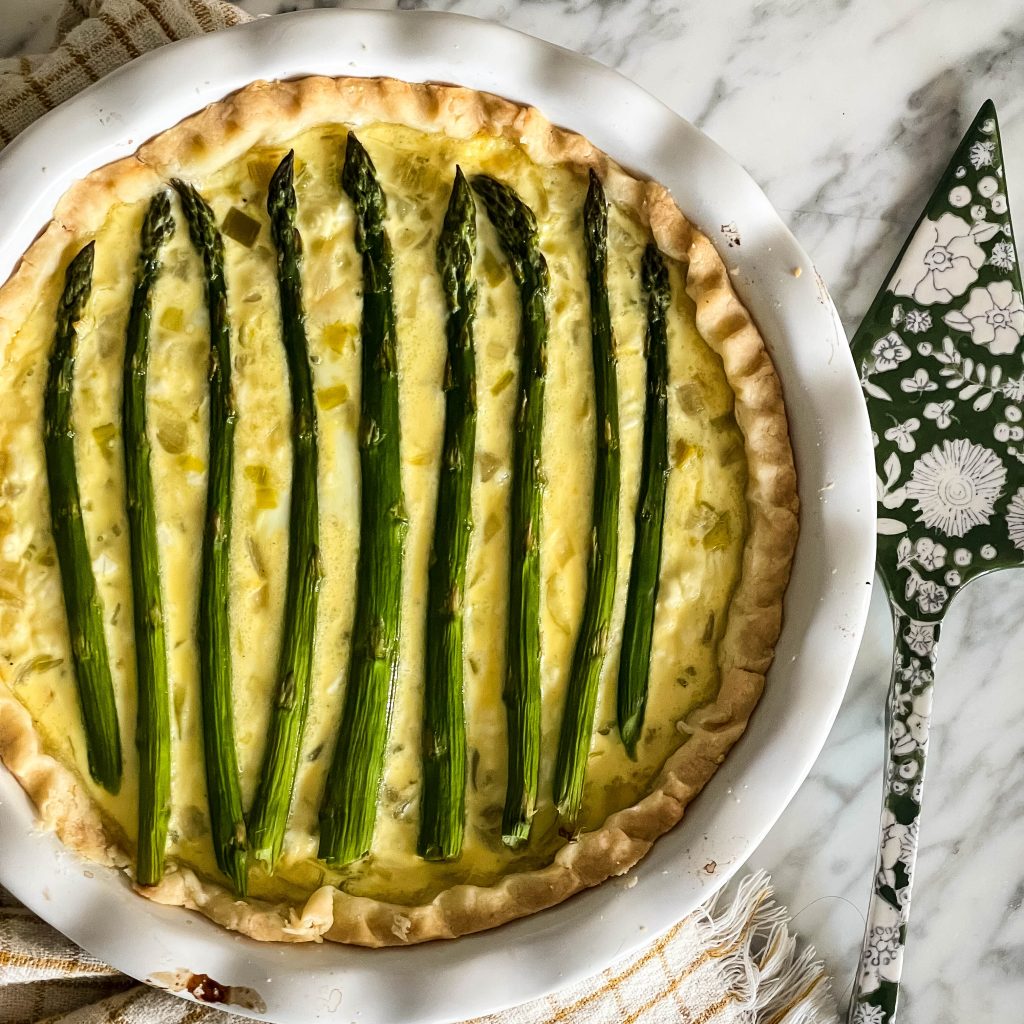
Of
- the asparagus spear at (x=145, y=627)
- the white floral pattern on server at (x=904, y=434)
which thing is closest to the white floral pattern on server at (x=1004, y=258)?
the white floral pattern on server at (x=904, y=434)

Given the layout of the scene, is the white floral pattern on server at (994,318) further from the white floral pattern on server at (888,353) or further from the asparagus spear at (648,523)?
the asparagus spear at (648,523)

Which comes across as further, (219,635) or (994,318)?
(994,318)

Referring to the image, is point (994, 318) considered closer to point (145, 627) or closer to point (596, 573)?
point (596, 573)

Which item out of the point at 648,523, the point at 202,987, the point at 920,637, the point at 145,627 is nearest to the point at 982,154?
the point at 920,637

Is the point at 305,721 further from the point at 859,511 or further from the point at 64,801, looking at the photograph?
the point at 859,511

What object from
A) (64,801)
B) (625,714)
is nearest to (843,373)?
(625,714)

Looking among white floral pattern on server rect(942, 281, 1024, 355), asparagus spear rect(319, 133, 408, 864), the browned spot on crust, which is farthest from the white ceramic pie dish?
white floral pattern on server rect(942, 281, 1024, 355)
